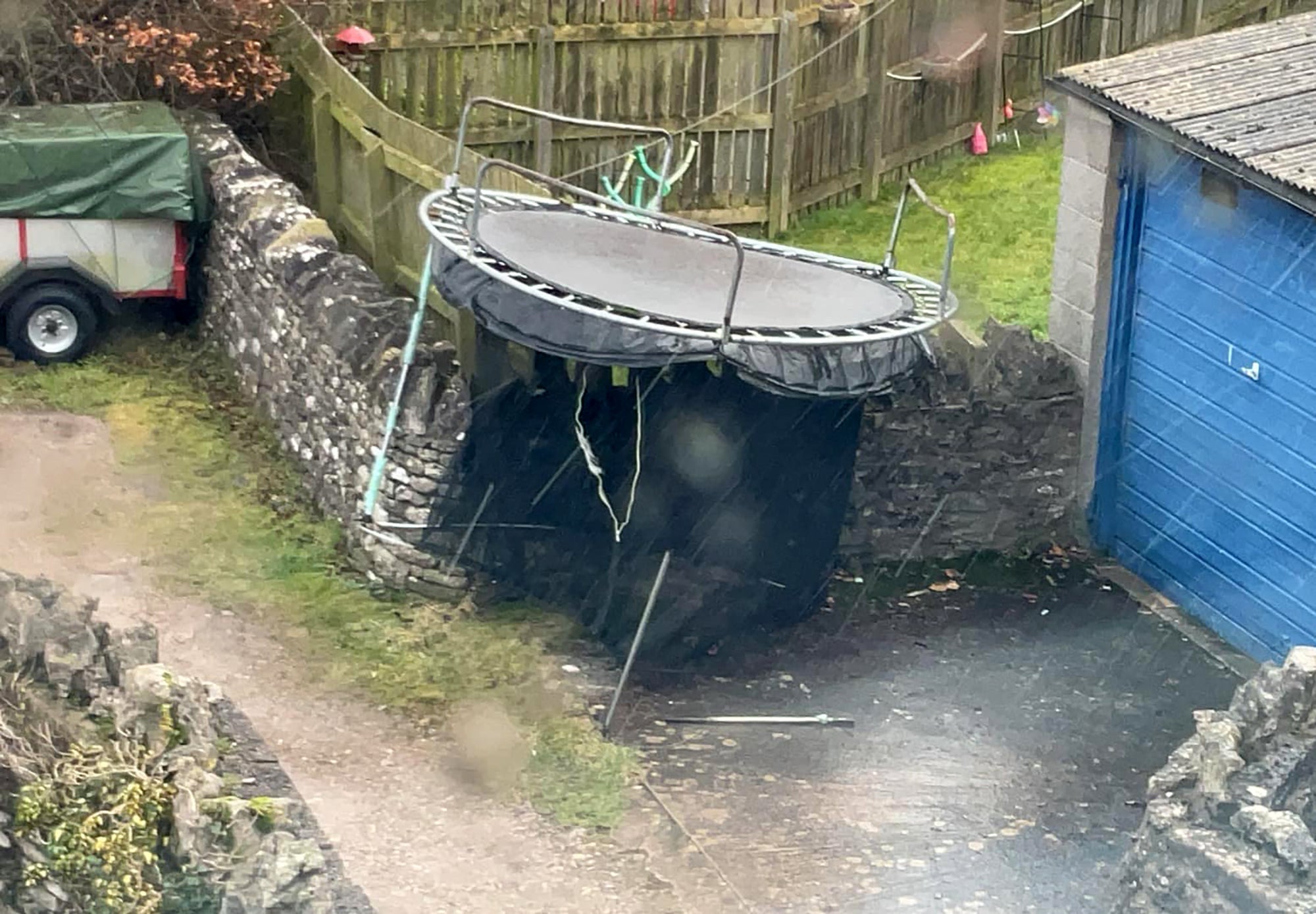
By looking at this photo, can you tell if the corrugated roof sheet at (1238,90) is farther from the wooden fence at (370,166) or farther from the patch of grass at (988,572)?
the wooden fence at (370,166)

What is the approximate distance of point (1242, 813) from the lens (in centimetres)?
614

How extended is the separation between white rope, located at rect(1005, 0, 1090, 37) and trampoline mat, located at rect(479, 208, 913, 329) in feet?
24.4

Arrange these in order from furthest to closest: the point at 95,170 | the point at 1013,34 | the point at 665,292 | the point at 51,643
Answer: the point at 1013,34, the point at 95,170, the point at 665,292, the point at 51,643

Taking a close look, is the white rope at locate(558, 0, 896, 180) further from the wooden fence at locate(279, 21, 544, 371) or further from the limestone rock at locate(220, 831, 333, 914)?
the limestone rock at locate(220, 831, 333, 914)

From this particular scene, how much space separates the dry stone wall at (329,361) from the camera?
9602 millimetres

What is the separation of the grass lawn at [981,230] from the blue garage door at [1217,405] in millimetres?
2154

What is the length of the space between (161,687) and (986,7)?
1181 centimetres

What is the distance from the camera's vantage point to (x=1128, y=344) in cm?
1055

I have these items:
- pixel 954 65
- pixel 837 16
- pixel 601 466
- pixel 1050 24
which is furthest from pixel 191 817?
pixel 1050 24

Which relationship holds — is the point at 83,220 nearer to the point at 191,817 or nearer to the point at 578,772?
the point at 578,772

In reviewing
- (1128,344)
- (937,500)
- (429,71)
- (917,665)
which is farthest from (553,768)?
(429,71)

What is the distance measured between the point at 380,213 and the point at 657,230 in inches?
92.0

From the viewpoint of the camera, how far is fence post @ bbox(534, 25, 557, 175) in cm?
1368

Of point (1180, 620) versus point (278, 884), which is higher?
point (278, 884)
